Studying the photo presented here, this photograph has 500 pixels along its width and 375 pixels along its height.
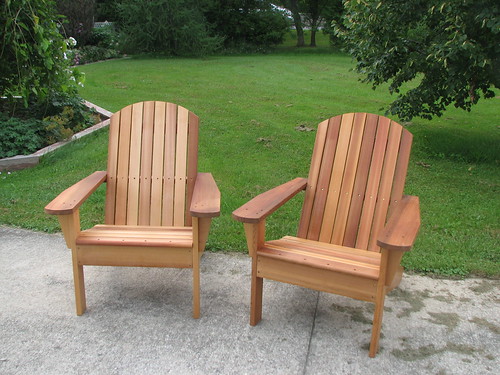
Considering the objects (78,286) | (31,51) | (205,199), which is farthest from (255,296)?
(31,51)

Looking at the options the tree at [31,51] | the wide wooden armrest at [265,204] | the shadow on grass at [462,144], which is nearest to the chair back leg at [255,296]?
the wide wooden armrest at [265,204]

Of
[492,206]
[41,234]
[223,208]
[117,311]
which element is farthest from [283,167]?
[117,311]

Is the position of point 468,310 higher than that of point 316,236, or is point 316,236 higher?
point 316,236

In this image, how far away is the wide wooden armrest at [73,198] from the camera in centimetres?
269

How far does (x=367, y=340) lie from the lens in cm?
264

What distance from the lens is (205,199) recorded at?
2.92 metres

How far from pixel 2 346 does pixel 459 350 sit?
2.31 metres

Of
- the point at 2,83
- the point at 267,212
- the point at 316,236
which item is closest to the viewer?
the point at 267,212

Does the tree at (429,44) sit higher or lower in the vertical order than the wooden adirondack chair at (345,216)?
higher

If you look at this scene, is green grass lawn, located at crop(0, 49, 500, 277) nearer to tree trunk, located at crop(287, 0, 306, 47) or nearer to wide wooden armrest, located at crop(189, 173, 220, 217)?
wide wooden armrest, located at crop(189, 173, 220, 217)

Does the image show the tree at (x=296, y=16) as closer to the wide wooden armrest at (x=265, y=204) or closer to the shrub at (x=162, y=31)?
the shrub at (x=162, y=31)

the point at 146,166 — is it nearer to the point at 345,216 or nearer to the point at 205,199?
the point at 205,199

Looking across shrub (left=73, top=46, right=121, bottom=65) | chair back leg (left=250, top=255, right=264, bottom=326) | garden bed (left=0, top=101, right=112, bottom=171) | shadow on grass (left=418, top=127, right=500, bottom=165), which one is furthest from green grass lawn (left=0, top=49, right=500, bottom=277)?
shrub (left=73, top=46, right=121, bottom=65)

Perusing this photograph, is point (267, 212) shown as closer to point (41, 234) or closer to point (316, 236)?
point (316, 236)
